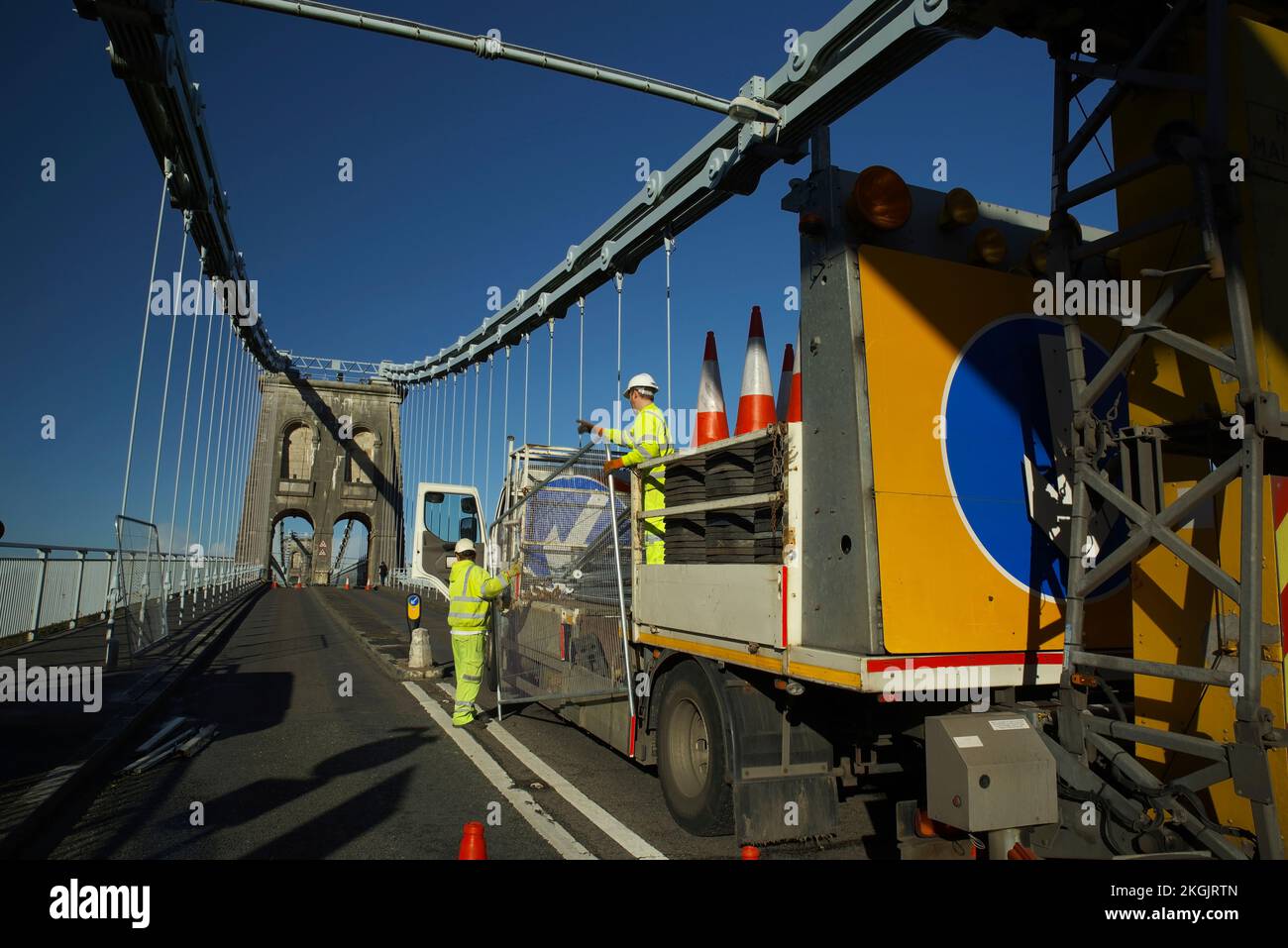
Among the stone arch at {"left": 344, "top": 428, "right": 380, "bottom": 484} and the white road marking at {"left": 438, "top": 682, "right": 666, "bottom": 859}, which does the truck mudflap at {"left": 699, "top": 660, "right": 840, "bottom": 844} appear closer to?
the white road marking at {"left": 438, "top": 682, "right": 666, "bottom": 859}

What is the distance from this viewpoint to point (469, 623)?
7.68 metres

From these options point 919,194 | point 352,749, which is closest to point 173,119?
point 352,749

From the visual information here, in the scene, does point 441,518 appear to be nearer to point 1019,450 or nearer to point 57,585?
point 57,585

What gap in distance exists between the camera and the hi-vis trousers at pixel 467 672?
24.6ft

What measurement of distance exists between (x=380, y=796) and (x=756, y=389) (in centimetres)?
368

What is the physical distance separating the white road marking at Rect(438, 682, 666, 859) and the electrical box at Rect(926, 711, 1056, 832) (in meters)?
1.70

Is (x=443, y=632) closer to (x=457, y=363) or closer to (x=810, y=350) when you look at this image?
(x=810, y=350)

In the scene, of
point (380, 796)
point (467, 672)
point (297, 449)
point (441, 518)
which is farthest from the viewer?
point (297, 449)

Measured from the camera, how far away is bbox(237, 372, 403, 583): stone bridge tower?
60250 millimetres

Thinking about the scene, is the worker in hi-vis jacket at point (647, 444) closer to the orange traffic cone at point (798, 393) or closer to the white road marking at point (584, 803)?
the orange traffic cone at point (798, 393)

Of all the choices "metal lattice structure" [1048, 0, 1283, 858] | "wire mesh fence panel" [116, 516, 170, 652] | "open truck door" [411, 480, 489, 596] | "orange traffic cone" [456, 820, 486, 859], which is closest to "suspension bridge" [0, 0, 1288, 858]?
"metal lattice structure" [1048, 0, 1283, 858]

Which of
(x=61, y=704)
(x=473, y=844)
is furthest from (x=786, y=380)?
(x=61, y=704)
